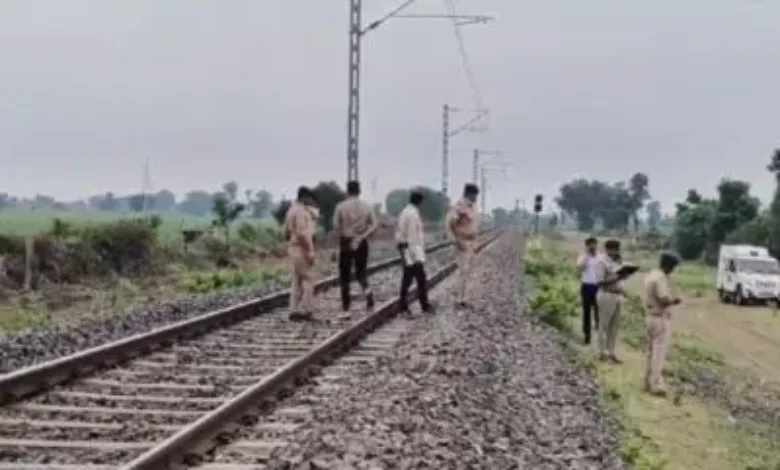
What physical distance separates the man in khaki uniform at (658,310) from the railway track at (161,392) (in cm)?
352

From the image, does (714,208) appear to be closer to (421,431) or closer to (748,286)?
(748,286)

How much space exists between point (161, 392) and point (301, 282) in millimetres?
7554

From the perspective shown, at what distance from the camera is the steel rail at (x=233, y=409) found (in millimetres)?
8211

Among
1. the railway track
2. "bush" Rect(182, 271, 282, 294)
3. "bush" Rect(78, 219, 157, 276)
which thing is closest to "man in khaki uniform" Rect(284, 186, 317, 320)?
the railway track

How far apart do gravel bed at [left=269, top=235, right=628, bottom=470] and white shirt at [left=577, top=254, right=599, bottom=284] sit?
229cm

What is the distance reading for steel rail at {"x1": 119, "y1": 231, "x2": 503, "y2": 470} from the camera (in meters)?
8.21

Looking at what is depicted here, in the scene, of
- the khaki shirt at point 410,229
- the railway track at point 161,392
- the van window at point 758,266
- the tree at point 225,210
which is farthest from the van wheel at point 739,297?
the railway track at point 161,392

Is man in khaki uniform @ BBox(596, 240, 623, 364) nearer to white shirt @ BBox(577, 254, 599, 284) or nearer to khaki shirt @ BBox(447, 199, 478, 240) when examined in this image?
white shirt @ BBox(577, 254, 599, 284)

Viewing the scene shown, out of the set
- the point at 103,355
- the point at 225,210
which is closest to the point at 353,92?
the point at 103,355

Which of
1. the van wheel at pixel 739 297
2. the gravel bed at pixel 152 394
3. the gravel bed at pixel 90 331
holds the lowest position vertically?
the van wheel at pixel 739 297

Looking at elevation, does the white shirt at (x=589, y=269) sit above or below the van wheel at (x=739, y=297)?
above

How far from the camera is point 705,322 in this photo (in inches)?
1845

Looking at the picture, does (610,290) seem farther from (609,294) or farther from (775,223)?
(775,223)

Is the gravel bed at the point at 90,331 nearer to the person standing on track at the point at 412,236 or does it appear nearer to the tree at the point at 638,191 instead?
the person standing on track at the point at 412,236
